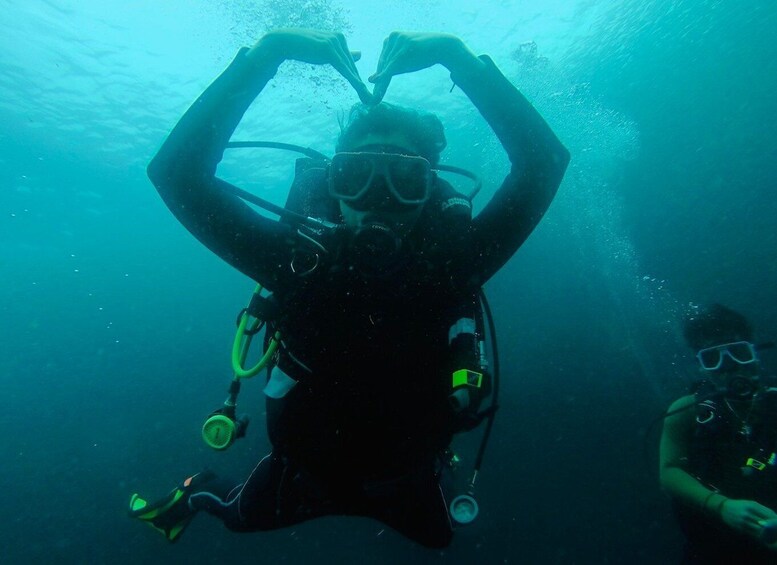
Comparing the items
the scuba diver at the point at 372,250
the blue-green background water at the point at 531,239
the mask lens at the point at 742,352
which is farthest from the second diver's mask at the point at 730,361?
the scuba diver at the point at 372,250

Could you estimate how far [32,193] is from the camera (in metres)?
24.6

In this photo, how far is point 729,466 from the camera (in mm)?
4465

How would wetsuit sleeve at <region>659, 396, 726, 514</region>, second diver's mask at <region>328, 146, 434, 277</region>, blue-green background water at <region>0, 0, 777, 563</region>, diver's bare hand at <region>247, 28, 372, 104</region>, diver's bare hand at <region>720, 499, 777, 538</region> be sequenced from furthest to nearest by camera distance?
blue-green background water at <region>0, 0, 777, 563</region>
wetsuit sleeve at <region>659, 396, 726, 514</region>
diver's bare hand at <region>720, 499, 777, 538</region>
second diver's mask at <region>328, 146, 434, 277</region>
diver's bare hand at <region>247, 28, 372, 104</region>

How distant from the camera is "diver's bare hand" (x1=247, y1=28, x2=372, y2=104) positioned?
2170 millimetres

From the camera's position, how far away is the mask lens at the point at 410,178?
242cm

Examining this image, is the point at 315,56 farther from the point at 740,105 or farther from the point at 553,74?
the point at 740,105

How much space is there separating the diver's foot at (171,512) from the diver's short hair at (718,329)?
6.32 meters

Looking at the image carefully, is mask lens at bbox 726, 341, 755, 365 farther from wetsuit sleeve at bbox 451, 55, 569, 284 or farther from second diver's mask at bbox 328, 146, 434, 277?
second diver's mask at bbox 328, 146, 434, 277

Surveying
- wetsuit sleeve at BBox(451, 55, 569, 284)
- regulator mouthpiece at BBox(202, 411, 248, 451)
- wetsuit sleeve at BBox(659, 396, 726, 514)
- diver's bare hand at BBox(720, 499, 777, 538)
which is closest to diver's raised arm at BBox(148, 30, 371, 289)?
wetsuit sleeve at BBox(451, 55, 569, 284)

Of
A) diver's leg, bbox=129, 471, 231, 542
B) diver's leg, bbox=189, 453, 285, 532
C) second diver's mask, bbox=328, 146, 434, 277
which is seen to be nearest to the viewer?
second diver's mask, bbox=328, 146, 434, 277

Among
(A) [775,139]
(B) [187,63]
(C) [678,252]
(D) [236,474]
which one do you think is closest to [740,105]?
(A) [775,139]

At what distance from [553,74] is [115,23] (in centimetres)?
1661

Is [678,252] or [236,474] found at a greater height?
[678,252]

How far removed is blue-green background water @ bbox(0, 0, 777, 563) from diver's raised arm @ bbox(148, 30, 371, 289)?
851cm
